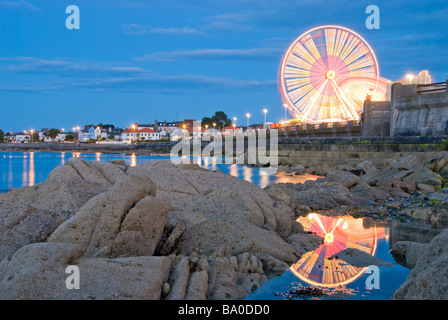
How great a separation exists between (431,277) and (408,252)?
402 centimetres

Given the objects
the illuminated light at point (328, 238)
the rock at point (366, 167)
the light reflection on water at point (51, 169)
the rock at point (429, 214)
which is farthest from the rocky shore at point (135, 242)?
the rock at point (366, 167)

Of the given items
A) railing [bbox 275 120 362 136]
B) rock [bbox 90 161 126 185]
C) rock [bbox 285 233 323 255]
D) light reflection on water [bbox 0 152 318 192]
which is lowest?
light reflection on water [bbox 0 152 318 192]

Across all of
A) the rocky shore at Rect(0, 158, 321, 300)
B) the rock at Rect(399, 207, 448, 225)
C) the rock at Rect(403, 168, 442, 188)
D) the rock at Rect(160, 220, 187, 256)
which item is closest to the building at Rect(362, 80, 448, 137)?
the rock at Rect(403, 168, 442, 188)

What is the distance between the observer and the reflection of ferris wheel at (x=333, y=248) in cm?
723

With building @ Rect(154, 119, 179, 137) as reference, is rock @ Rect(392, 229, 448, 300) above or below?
below

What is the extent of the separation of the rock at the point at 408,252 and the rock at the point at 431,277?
2.86 metres

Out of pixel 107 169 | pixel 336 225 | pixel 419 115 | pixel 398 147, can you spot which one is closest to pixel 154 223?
pixel 107 169

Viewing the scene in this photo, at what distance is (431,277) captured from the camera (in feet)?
14.3

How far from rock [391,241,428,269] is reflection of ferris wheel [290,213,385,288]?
0.59 meters

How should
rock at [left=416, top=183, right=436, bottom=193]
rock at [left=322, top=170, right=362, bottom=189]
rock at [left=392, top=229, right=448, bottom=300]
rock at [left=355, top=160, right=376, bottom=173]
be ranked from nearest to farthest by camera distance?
rock at [left=392, top=229, right=448, bottom=300]
rock at [left=416, top=183, right=436, bottom=193]
rock at [left=322, top=170, right=362, bottom=189]
rock at [left=355, top=160, right=376, bottom=173]

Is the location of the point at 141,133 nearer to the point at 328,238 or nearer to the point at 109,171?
the point at 109,171

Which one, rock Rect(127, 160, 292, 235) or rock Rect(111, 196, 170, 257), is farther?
rock Rect(127, 160, 292, 235)

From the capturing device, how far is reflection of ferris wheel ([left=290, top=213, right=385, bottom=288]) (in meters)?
7.23

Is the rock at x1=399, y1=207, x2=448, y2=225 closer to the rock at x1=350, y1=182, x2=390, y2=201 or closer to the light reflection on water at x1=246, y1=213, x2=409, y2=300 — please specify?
the light reflection on water at x1=246, y1=213, x2=409, y2=300
